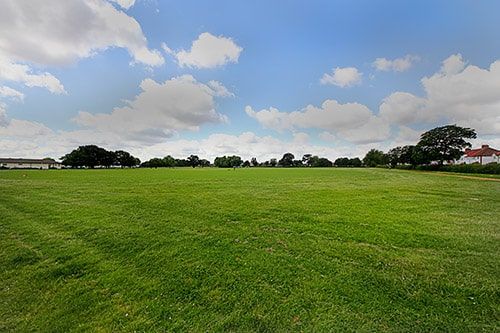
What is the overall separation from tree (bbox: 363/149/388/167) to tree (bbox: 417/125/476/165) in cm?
5678

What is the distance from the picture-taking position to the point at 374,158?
142250 mm

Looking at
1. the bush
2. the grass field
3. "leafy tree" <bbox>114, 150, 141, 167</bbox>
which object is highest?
"leafy tree" <bbox>114, 150, 141, 167</bbox>

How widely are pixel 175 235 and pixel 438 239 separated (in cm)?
819

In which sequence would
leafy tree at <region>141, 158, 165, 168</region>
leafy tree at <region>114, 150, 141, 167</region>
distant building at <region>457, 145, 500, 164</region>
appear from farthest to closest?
leafy tree at <region>141, 158, 165, 168</region> → leafy tree at <region>114, 150, 141, 167</region> → distant building at <region>457, 145, 500, 164</region>

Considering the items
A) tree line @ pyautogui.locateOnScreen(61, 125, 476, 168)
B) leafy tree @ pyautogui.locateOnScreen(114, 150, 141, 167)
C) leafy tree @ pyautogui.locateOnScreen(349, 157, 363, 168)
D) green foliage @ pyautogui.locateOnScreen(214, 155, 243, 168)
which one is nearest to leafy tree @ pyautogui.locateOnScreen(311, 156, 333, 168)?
tree line @ pyautogui.locateOnScreen(61, 125, 476, 168)

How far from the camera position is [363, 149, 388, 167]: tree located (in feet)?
426

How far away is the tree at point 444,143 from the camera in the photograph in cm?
6562

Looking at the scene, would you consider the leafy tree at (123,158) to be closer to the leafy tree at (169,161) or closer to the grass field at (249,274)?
the leafy tree at (169,161)

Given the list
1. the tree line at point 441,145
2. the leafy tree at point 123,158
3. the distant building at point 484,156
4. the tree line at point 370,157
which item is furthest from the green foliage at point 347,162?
the leafy tree at point 123,158

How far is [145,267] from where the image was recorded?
5926 millimetres

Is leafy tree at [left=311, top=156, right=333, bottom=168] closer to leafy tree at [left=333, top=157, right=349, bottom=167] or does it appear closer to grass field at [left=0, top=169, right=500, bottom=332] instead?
leafy tree at [left=333, top=157, right=349, bottom=167]

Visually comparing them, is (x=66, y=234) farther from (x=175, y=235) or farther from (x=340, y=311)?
(x=340, y=311)

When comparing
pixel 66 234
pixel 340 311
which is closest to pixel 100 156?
pixel 66 234

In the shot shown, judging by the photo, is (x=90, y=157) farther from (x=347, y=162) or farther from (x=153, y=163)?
(x=347, y=162)
